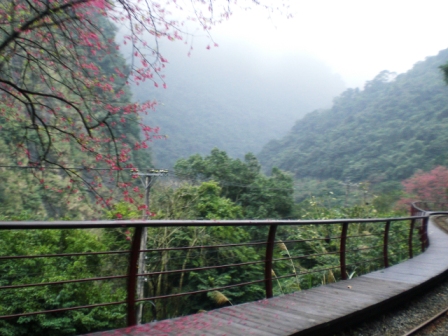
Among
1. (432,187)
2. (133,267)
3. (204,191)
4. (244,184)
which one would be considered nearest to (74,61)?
(133,267)

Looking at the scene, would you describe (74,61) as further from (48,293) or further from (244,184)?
(244,184)

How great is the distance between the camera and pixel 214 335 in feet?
11.2

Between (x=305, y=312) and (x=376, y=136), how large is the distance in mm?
50265

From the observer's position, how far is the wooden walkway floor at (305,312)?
11.6 ft

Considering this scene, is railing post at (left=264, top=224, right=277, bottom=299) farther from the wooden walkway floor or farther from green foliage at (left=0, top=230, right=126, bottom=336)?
green foliage at (left=0, top=230, right=126, bottom=336)

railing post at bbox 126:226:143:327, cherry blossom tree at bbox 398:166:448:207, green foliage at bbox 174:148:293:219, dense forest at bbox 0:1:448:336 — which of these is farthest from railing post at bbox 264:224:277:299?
cherry blossom tree at bbox 398:166:448:207

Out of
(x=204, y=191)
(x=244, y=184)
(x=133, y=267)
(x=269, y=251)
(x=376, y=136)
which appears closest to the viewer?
(x=133, y=267)

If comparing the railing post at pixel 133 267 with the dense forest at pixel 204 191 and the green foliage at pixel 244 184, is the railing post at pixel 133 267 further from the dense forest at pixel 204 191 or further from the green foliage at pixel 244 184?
the green foliage at pixel 244 184

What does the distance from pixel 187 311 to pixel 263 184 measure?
13607 mm

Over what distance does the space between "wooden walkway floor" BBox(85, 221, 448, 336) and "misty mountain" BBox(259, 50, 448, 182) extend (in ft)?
119

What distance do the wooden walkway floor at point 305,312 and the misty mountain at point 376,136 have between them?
1423 inches

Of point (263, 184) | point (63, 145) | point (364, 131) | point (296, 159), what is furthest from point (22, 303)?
point (364, 131)

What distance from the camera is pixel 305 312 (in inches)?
168

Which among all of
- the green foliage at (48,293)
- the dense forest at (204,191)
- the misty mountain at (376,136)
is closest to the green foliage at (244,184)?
the dense forest at (204,191)
